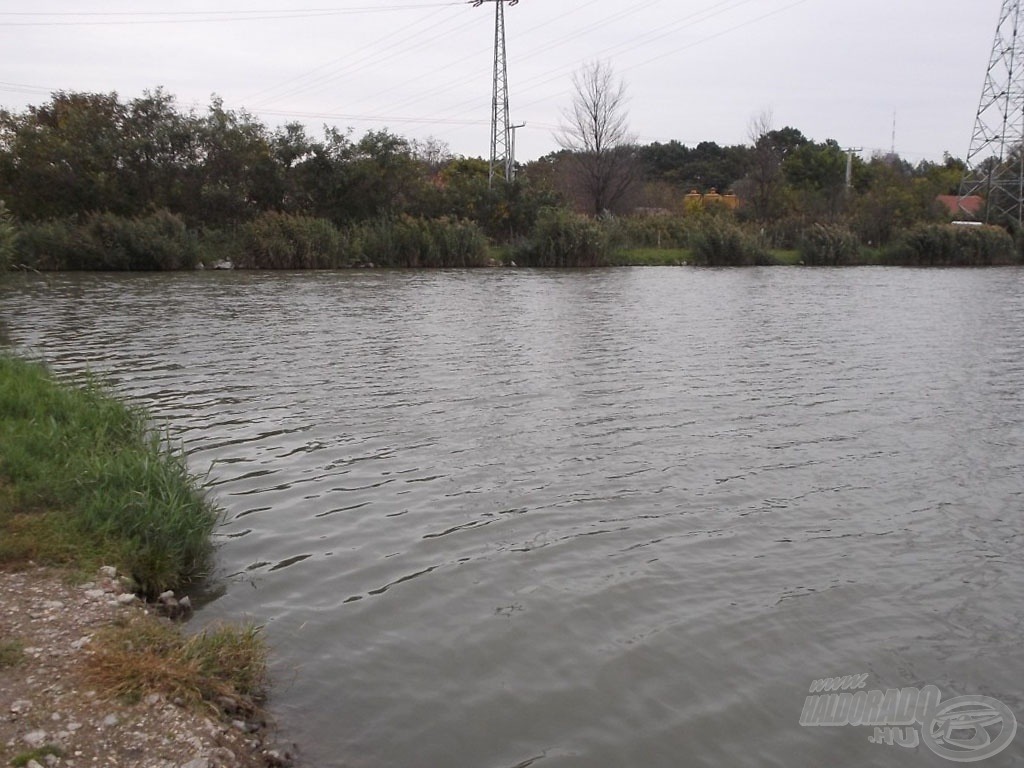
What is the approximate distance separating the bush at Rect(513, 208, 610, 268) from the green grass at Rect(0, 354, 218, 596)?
35.1 m

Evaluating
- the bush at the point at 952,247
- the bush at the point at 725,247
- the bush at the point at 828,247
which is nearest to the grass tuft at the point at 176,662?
the bush at the point at 725,247

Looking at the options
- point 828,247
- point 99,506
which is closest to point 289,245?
point 828,247

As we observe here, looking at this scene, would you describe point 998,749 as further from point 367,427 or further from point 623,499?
point 367,427

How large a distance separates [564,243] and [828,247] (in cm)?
1603

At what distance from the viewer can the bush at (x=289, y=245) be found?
38.3m

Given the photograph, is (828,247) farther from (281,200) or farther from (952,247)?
(281,200)

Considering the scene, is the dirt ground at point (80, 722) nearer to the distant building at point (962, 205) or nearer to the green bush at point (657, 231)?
the green bush at point (657, 231)

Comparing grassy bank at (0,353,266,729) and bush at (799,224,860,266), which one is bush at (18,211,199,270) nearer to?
grassy bank at (0,353,266,729)

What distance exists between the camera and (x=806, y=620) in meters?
5.69

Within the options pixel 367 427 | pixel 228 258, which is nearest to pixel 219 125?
pixel 228 258

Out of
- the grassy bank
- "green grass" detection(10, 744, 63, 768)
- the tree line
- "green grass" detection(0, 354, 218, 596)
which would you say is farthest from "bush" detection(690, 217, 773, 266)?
"green grass" detection(10, 744, 63, 768)

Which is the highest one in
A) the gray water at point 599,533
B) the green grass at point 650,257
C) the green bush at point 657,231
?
the green bush at point 657,231

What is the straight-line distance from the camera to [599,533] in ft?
23.4

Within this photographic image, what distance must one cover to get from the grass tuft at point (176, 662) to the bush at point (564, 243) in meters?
37.9
